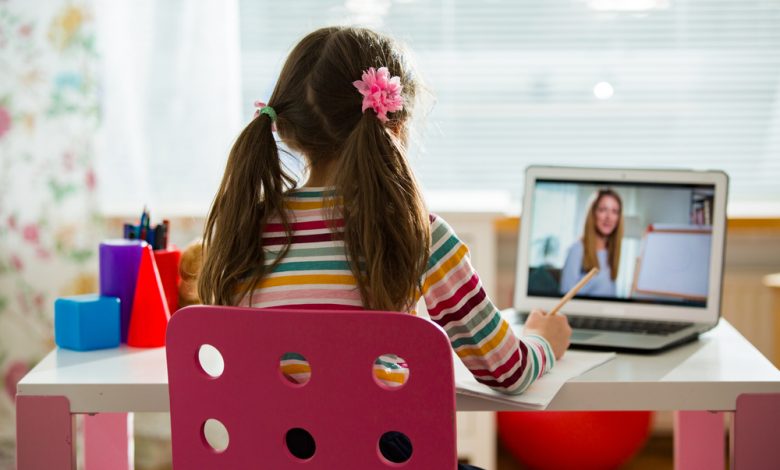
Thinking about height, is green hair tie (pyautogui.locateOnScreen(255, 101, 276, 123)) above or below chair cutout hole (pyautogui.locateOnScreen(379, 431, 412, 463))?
above

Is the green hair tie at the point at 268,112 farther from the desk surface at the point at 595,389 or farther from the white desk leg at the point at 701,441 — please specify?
the white desk leg at the point at 701,441

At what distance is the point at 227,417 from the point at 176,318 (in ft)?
0.40

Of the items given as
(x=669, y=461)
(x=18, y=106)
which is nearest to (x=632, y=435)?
(x=669, y=461)

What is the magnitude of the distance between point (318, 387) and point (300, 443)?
179mm

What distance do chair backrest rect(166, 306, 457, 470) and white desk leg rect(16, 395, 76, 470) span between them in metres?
0.28

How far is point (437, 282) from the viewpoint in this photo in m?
1.15

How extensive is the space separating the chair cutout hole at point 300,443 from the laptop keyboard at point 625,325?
0.58 metres

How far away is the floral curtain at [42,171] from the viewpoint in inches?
101

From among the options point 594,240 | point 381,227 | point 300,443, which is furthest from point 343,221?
point 594,240

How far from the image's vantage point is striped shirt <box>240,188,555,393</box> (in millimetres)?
1136

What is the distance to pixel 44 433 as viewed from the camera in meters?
1.25

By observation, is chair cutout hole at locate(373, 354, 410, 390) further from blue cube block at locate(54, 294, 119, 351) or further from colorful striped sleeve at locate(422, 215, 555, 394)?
blue cube block at locate(54, 294, 119, 351)

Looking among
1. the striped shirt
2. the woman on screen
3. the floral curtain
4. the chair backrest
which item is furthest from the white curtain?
the chair backrest

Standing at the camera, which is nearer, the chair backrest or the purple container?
the chair backrest
